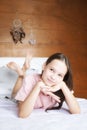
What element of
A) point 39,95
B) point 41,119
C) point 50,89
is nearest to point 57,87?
point 50,89

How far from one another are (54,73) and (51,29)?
155 centimetres

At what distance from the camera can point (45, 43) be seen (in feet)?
10.0

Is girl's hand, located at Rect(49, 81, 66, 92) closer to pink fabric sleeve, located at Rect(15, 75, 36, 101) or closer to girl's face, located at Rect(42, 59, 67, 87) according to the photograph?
girl's face, located at Rect(42, 59, 67, 87)

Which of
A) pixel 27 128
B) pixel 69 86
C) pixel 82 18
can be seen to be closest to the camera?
pixel 27 128

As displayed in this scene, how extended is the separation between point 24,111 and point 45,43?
1.67 m

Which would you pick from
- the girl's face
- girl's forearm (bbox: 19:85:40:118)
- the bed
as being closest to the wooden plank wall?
the bed

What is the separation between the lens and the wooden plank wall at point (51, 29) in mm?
2906

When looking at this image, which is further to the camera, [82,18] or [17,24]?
[82,18]

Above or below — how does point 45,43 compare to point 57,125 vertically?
above

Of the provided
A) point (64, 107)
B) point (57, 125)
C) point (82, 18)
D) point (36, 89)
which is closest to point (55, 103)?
point (64, 107)

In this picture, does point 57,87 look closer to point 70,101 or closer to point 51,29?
point 70,101

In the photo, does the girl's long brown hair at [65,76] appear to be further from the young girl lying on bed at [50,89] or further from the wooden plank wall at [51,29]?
the wooden plank wall at [51,29]

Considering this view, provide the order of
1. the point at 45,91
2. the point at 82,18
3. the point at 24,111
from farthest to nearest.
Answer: the point at 82,18 < the point at 45,91 < the point at 24,111

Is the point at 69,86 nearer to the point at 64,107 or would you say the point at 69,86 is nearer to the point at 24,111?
the point at 64,107
